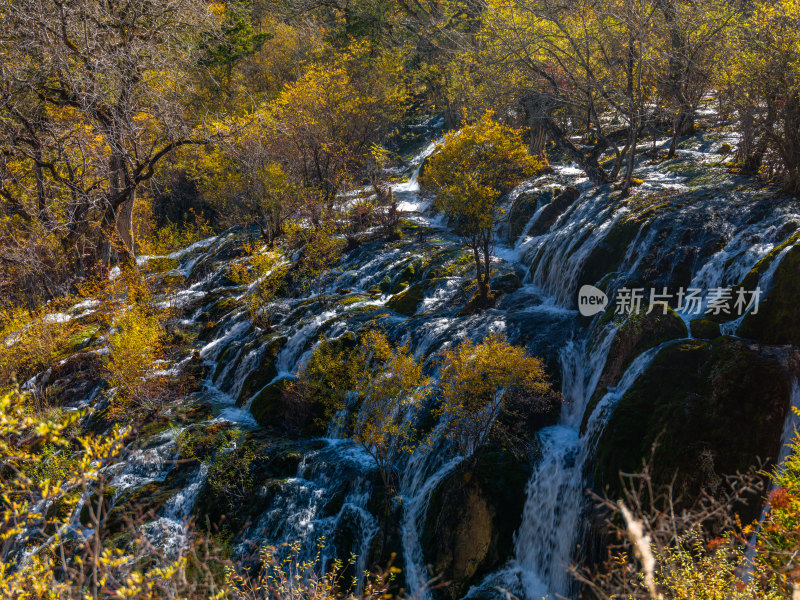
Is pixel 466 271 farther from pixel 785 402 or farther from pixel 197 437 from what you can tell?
pixel 785 402

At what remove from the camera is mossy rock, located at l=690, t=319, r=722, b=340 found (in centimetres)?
947

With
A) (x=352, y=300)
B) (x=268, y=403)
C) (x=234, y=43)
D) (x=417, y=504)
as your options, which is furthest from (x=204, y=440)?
(x=234, y=43)

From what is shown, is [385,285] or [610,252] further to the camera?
[385,285]

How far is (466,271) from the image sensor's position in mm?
19047

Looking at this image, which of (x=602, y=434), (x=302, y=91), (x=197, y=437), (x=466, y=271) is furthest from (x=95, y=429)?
(x=302, y=91)

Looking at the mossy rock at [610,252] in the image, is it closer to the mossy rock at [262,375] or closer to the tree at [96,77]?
the mossy rock at [262,375]

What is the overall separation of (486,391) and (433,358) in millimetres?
3224

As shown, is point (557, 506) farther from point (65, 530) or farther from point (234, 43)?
point (234, 43)

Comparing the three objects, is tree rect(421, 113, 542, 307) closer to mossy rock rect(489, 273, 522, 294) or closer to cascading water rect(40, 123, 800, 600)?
mossy rock rect(489, 273, 522, 294)

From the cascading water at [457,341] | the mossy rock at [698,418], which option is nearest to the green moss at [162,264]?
the cascading water at [457,341]

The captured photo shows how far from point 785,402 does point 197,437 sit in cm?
1349
